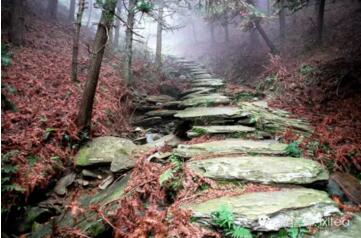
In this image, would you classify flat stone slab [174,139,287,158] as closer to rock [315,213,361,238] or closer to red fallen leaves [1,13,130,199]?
rock [315,213,361,238]

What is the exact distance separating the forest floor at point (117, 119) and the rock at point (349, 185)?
31 cm

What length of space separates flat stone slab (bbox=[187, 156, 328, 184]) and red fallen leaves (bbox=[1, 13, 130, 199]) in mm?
2985

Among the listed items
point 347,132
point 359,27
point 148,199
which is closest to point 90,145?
point 148,199

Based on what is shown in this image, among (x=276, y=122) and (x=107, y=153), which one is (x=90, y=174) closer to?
(x=107, y=153)

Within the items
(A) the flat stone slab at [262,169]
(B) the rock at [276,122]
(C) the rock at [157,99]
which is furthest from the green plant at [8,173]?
(C) the rock at [157,99]

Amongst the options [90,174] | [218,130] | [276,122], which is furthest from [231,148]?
[90,174]

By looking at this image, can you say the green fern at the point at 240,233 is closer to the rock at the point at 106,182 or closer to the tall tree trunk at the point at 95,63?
the rock at the point at 106,182

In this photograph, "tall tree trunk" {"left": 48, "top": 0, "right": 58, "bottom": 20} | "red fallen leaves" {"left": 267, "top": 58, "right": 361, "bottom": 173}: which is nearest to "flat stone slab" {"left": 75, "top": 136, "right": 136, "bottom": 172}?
"red fallen leaves" {"left": 267, "top": 58, "right": 361, "bottom": 173}

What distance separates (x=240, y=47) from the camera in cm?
2003

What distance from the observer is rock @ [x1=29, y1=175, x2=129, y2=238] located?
3.60 m

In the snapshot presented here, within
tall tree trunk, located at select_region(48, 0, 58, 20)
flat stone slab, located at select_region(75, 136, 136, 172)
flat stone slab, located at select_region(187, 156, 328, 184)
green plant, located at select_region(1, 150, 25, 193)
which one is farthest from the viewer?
tall tree trunk, located at select_region(48, 0, 58, 20)

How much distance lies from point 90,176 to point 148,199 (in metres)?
2.31

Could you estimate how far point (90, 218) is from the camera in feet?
12.7

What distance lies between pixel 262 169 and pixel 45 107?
5294 millimetres
